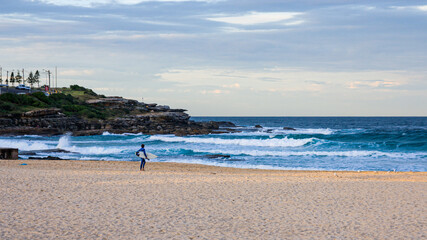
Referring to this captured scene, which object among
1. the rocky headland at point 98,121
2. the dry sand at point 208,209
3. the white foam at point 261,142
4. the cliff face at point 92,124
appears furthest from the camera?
the rocky headland at point 98,121

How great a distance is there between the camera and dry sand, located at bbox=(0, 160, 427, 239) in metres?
8.52

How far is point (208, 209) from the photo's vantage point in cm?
1077

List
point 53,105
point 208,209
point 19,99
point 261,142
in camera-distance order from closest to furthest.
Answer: point 208,209 → point 261,142 → point 19,99 → point 53,105

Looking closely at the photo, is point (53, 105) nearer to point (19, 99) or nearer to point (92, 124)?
point (19, 99)

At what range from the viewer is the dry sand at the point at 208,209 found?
335 inches

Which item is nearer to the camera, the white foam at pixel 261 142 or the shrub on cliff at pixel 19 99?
the white foam at pixel 261 142

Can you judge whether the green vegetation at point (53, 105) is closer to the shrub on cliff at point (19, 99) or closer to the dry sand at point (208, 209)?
the shrub on cliff at point (19, 99)

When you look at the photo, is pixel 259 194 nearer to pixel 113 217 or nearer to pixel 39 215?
pixel 113 217

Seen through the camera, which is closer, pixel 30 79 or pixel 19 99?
pixel 19 99

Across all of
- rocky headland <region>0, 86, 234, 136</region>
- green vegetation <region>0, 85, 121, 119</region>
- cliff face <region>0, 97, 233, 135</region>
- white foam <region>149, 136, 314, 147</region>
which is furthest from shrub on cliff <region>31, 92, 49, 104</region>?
white foam <region>149, 136, 314, 147</region>

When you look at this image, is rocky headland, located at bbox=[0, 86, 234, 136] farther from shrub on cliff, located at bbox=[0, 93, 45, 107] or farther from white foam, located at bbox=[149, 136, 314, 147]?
white foam, located at bbox=[149, 136, 314, 147]

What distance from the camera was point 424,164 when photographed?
26016 mm

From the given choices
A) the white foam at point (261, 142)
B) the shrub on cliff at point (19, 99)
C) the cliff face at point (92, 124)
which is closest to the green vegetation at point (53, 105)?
the shrub on cliff at point (19, 99)

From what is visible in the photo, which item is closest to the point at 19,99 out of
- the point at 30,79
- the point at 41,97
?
the point at 41,97
